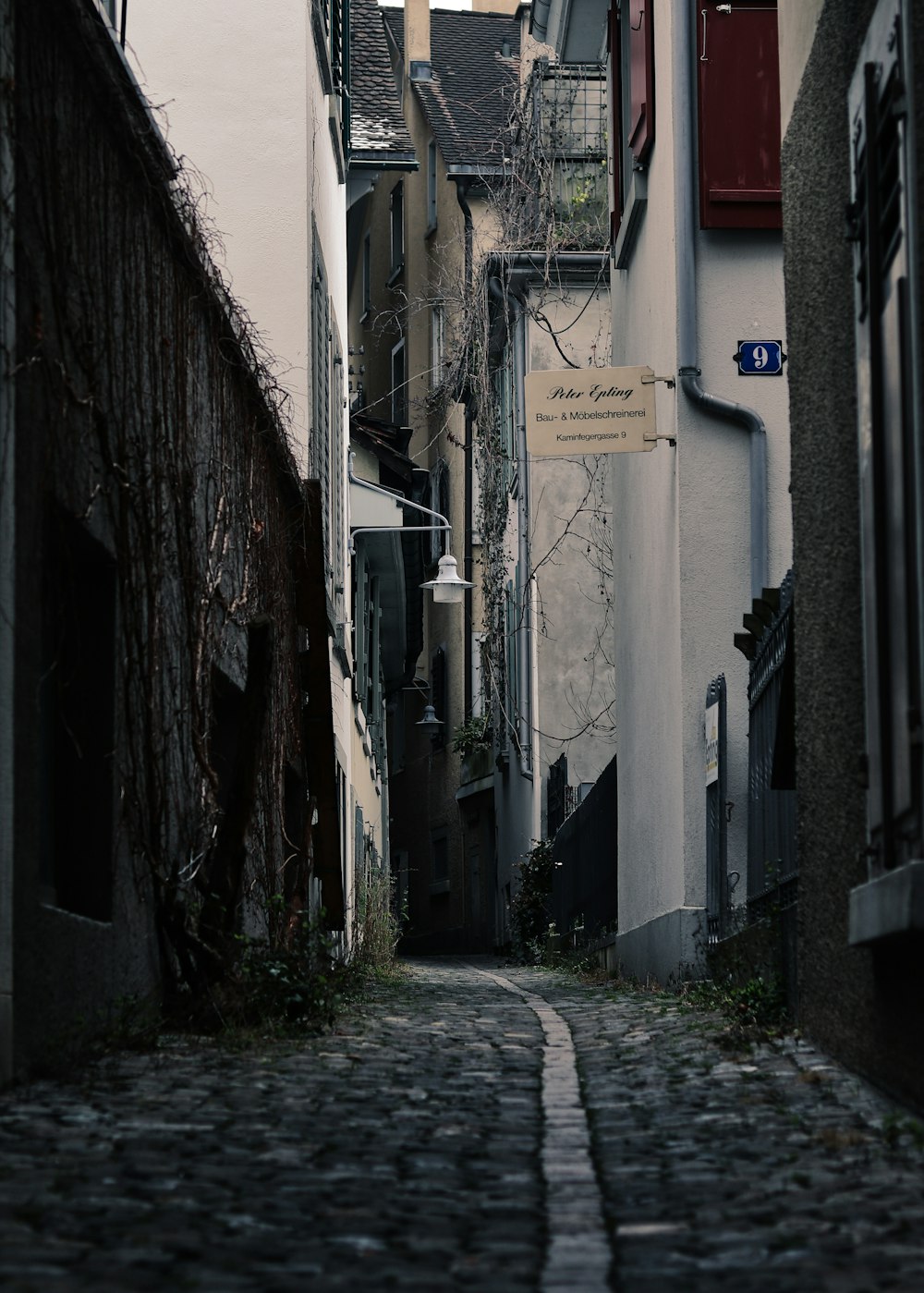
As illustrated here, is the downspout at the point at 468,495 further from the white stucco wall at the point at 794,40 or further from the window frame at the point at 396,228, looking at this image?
the white stucco wall at the point at 794,40

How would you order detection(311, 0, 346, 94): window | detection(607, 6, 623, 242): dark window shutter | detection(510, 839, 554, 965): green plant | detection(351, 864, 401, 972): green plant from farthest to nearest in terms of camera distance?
1. detection(510, 839, 554, 965): green plant
2. detection(311, 0, 346, 94): window
3. detection(351, 864, 401, 972): green plant
4. detection(607, 6, 623, 242): dark window shutter

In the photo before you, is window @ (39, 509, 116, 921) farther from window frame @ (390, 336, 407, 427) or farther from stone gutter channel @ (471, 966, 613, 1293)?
window frame @ (390, 336, 407, 427)

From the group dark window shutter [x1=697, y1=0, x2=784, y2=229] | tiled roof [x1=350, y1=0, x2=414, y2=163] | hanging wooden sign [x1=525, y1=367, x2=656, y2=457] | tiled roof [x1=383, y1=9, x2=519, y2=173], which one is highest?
tiled roof [x1=383, y1=9, x2=519, y2=173]

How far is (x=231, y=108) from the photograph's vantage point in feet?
45.0

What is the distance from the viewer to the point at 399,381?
3659 centimetres

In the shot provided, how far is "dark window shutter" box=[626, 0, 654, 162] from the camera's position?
11305 mm

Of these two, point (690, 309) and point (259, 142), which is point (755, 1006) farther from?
point (259, 142)

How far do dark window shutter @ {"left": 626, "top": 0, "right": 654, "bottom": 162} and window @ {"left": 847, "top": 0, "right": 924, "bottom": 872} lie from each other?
232 inches

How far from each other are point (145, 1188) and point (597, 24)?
12754 millimetres

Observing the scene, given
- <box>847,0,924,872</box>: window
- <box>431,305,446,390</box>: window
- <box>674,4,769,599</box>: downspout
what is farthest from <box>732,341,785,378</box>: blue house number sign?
<box>431,305,446,390</box>: window

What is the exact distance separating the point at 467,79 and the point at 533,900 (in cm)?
1806

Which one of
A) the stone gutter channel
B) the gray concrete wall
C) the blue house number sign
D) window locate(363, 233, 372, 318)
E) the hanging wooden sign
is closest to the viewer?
the stone gutter channel

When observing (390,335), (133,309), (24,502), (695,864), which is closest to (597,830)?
(695,864)

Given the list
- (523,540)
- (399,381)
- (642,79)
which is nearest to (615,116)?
(642,79)
